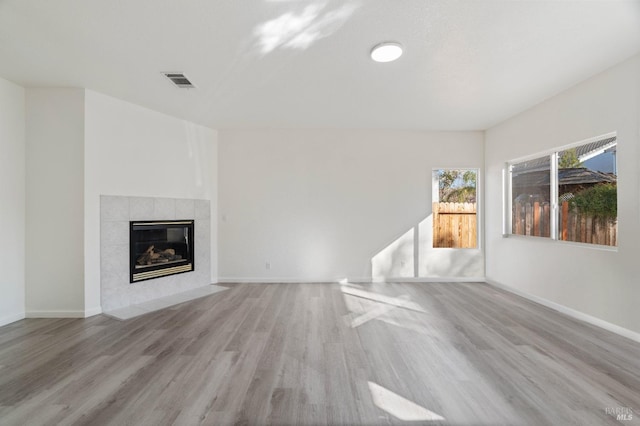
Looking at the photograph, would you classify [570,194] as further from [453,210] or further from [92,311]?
[92,311]

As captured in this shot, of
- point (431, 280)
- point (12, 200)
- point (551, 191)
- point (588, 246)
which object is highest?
point (551, 191)

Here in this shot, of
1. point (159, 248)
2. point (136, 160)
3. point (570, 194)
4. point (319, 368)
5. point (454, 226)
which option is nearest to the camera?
point (319, 368)

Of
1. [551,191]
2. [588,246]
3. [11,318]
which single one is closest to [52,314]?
[11,318]

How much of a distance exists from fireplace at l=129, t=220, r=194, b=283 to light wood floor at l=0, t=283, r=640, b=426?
819mm

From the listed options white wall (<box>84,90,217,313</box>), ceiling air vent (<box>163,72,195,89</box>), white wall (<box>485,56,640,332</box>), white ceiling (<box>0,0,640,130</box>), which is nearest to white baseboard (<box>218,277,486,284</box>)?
white wall (<box>84,90,217,313</box>)

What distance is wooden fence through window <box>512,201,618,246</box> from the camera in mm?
2965

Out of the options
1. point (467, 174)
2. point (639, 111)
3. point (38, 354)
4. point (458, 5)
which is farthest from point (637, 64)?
point (38, 354)

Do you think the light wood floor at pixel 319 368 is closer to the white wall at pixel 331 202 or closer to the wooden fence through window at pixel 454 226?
the white wall at pixel 331 202

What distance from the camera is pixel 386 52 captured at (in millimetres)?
2443

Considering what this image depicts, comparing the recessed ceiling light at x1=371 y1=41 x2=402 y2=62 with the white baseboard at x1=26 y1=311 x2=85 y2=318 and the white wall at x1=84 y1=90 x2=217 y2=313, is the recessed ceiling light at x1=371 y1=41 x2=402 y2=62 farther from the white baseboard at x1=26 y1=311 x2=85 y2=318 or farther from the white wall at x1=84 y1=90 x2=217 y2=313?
the white baseboard at x1=26 y1=311 x2=85 y2=318

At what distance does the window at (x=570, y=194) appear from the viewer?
2.96 m

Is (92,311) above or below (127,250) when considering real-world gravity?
below

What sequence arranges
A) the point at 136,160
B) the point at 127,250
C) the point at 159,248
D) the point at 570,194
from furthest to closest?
the point at 159,248
the point at 136,160
the point at 127,250
the point at 570,194

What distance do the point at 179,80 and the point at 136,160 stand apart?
142 cm
